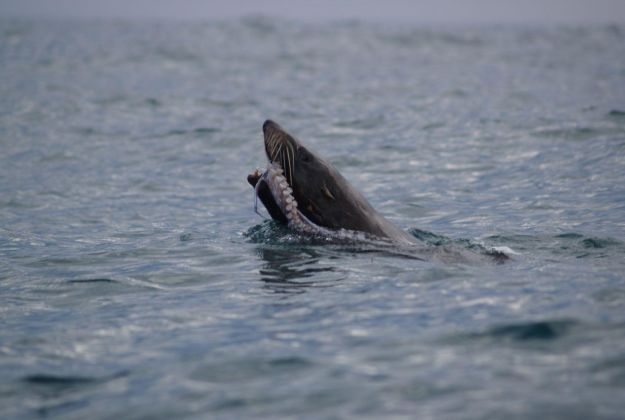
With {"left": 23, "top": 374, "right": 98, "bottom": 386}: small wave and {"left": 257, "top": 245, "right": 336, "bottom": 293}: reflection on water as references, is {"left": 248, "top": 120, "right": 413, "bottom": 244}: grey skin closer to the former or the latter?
{"left": 257, "top": 245, "right": 336, "bottom": 293}: reflection on water

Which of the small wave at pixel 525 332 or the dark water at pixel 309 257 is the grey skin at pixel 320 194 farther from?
the small wave at pixel 525 332

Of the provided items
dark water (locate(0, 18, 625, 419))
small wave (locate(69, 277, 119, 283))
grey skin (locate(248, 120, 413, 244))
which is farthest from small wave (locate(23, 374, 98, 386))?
grey skin (locate(248, 120, 413, 244))

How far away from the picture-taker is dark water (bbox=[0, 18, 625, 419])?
5.37m

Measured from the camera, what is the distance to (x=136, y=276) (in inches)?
321

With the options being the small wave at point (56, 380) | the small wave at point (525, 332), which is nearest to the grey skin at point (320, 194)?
the small wave at point (525, 332)

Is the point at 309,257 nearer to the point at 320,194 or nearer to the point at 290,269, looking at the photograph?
the point at 290,269

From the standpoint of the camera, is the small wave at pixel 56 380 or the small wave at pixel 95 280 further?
the small wave at pixel 95 280

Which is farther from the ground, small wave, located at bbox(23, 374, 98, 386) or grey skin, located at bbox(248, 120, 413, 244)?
grey skin, located at bbox(248, 120, 413, 244)

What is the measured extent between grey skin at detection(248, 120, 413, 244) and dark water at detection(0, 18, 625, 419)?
0.30 meters

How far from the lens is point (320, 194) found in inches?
336

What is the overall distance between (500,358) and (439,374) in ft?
1.38

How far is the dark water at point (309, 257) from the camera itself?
5.37 metres

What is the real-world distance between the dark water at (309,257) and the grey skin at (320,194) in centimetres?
30

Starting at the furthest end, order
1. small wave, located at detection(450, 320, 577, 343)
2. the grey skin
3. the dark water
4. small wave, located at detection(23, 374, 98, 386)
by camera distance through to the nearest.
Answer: the grey skin, small wave, located at detection(450, 320, 577, 343), small wave, located at detection(23, 374, 98, 386), the dark water
